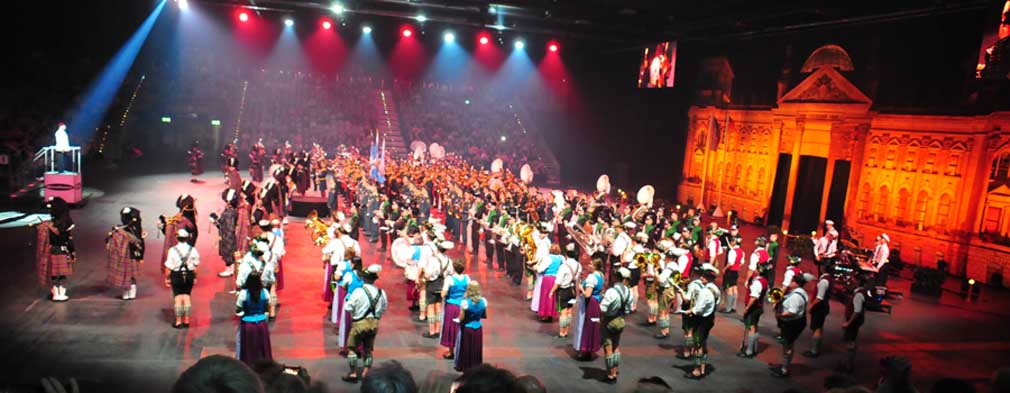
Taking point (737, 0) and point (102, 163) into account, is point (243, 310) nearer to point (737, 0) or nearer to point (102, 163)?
point (737, 0)

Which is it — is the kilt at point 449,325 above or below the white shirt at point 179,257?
below

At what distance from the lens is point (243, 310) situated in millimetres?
7398

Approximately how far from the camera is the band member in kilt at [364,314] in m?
7.49

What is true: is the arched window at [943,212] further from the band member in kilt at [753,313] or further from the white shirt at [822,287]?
the band member in kilt at [753,313]

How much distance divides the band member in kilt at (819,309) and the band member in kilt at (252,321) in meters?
8.06

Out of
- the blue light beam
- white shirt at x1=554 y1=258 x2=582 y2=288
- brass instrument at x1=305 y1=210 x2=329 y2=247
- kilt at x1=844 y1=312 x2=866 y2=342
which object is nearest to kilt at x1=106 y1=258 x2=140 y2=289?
brass instrument at x1=305 y1=210 x2=329 y2=247

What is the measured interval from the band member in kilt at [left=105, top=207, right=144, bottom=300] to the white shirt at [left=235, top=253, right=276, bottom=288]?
102 inches

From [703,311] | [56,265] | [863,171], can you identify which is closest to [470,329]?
[703,311]

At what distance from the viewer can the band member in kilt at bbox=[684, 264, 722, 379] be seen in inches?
337

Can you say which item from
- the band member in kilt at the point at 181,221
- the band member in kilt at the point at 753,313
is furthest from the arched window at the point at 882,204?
the band member in kilt at the point at 181,221

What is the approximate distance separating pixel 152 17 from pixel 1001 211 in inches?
1314

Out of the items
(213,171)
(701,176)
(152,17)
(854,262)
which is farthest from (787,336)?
(152,17)

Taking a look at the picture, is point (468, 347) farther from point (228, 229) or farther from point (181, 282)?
point (228, 229)

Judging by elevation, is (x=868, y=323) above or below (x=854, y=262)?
below
